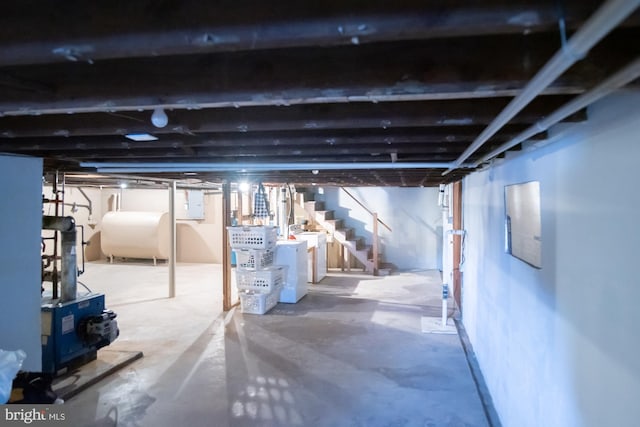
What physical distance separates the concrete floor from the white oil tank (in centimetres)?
306

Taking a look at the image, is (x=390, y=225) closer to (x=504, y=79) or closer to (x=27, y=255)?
(x=27, y=255)

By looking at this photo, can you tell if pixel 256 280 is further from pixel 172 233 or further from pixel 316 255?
pixel 316 255

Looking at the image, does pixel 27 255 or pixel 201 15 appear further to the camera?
pixel 27 255

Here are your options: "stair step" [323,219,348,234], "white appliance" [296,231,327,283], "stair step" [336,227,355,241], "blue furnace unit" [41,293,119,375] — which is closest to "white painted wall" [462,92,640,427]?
"blue furnace unit" [41,293,119,375]

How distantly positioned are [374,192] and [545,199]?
24.1 feet

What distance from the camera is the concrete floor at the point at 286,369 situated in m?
2.79

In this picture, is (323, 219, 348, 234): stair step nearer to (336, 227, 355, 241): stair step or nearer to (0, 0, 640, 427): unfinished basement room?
(336, 227, 355, 241): stair step

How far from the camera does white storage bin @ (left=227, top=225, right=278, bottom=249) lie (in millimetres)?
5395

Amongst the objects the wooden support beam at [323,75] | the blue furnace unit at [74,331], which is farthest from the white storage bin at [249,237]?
the wooden support beam at [323,75]

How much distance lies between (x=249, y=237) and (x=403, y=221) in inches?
177

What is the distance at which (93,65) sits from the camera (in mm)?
1347

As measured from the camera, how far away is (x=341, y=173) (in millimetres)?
4410

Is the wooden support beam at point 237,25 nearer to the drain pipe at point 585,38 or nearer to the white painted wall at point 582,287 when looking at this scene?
the drain pipe at point 585,38

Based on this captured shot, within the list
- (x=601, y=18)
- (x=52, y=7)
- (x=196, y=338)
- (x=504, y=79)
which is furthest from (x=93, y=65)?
(x=196, y=338)
